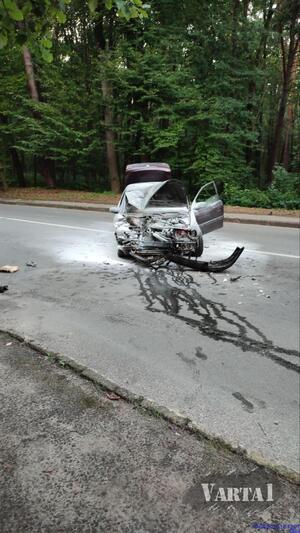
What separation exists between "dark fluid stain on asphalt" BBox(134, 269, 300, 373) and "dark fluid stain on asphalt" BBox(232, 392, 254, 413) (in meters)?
0.78

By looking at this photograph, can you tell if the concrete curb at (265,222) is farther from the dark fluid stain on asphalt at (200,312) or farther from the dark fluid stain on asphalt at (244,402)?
the dark fluid stain on asphalt at (244,402)

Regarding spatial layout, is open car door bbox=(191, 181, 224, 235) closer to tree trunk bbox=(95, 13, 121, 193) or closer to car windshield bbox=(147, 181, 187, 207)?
car windshield bbox=(147, 181, 187, 207)

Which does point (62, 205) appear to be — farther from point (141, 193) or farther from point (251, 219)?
point (141, 193)

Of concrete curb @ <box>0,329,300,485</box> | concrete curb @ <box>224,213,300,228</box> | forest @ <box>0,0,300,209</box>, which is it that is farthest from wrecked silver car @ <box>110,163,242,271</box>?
forest @ <box>0,0,300,209</box>

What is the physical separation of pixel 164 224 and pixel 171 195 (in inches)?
63.8

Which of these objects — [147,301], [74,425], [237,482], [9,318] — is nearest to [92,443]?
[74,425]

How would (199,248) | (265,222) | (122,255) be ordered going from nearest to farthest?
(199,248)
(122,255)
(265,222)

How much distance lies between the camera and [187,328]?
4.73 m

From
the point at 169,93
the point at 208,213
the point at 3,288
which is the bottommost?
the point at 3,288

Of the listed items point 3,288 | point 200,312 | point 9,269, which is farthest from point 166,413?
point 9,269

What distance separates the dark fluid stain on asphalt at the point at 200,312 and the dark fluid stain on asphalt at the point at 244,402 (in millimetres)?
776

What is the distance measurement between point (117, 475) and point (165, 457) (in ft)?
1.09

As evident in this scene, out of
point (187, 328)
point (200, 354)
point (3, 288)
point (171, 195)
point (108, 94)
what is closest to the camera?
point (200, 354)

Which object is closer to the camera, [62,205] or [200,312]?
[200,312]
